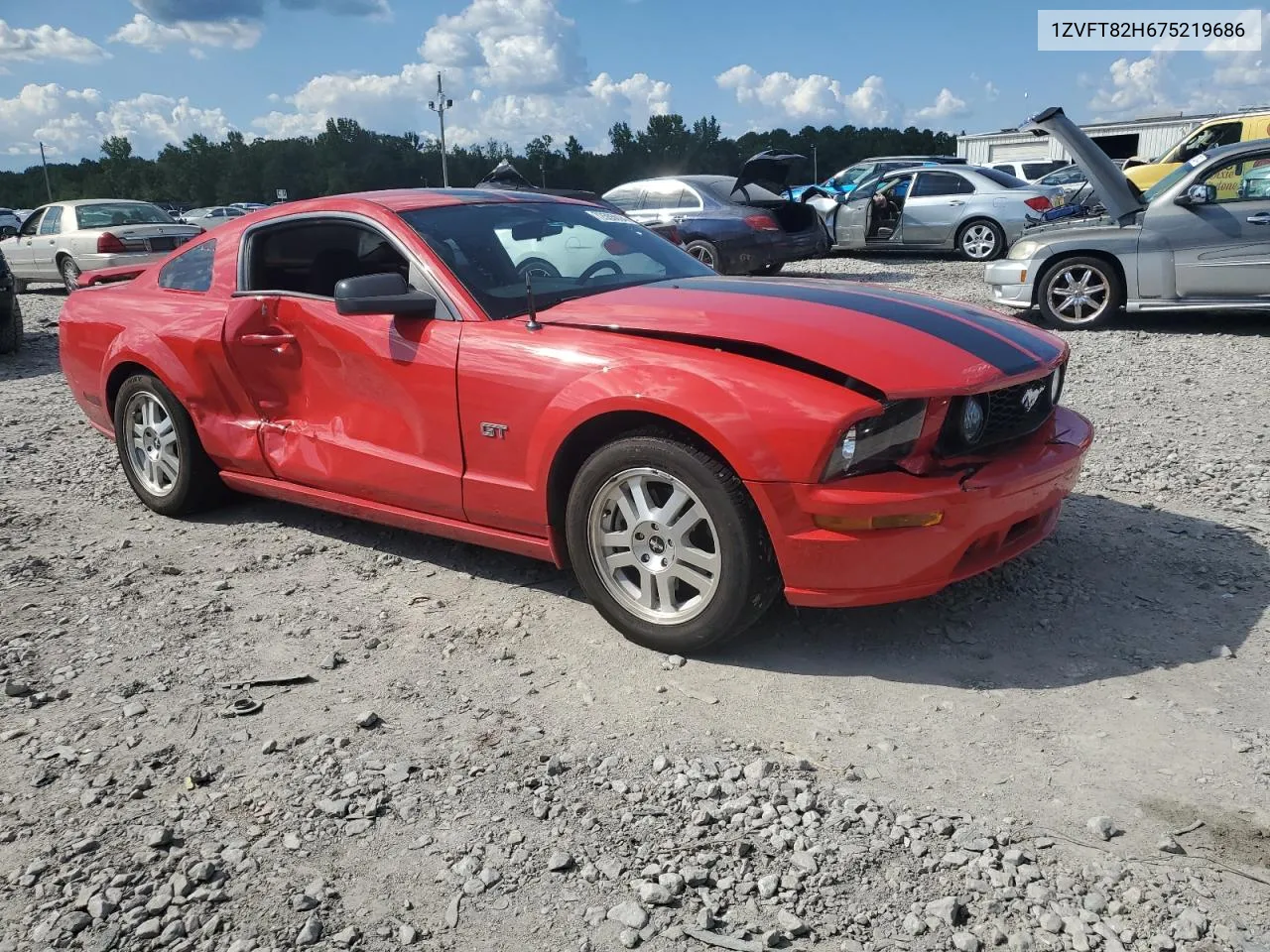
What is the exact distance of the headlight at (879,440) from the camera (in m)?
3.00

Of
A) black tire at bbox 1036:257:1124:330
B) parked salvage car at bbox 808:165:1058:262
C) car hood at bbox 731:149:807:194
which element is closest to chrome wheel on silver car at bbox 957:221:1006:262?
parked salvage car at bbox 808:165:1058:262

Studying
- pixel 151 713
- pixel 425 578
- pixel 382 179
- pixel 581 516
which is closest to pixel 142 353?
pixel 425 578

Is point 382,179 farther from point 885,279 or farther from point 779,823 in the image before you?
point 779,823

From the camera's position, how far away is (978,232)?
50.2ft

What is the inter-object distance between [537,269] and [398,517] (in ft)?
3.62

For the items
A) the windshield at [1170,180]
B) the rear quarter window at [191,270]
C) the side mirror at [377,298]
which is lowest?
the side mirror at [377,298]

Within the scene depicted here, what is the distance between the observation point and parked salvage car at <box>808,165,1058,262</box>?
15.0 meters

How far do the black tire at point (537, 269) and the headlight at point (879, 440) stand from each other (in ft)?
5.00

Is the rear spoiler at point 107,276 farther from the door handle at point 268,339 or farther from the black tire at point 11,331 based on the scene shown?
the black tire at point 11,331

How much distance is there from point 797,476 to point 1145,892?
133cm

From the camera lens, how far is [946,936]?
2115 millimetres

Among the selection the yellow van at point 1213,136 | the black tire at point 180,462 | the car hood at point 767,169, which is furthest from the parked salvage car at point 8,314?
the yellow van at point 1213,136

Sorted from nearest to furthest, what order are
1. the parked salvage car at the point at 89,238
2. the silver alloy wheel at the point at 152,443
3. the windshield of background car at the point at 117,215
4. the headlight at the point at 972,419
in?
1. the headlight at the point at 972,419
2. the silver alloy wheel at the point at 152,443
3. the parked salvage car at the point at 89,238
4. the windshield of background car at the point at 117,215

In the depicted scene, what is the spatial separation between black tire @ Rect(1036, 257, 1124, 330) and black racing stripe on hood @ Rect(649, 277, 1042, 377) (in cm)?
626
